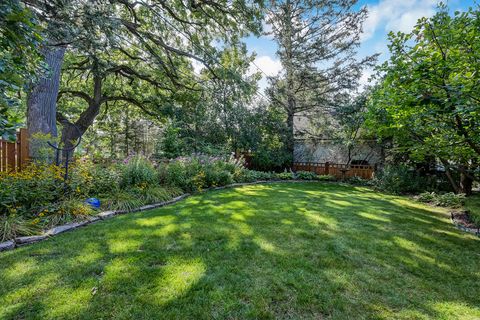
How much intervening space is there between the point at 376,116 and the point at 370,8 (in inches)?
351

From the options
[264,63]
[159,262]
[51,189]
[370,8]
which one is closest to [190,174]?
[51,189]

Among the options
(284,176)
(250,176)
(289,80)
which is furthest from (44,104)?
(289,80)

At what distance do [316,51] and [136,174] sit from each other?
1092 centimetres

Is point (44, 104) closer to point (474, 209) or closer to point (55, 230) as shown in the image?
point (55, 230)

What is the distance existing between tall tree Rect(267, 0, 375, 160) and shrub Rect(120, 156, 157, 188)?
8.27m

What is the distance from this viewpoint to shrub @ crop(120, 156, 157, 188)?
4.77 metres

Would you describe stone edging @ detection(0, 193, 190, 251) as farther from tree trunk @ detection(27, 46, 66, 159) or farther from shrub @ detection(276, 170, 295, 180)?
shrub @ detection(276, 170, 295, 180)

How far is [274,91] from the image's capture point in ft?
40.0

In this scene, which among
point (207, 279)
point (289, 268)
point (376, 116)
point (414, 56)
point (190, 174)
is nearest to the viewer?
point (207, 279)

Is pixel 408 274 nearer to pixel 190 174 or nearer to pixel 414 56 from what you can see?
pixel 414 56

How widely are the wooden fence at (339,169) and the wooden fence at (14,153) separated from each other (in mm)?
10576

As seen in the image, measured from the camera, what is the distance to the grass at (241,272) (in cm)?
162

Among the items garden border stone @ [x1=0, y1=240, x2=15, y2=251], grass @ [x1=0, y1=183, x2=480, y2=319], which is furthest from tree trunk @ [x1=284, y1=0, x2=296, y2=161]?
garden border stone @ [x1=0, y1=240, x2=15, y2=251]

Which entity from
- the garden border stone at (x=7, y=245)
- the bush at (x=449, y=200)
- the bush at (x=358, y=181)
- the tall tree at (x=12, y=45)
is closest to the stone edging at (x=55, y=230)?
the garden border stone at (x=7, y=245)
